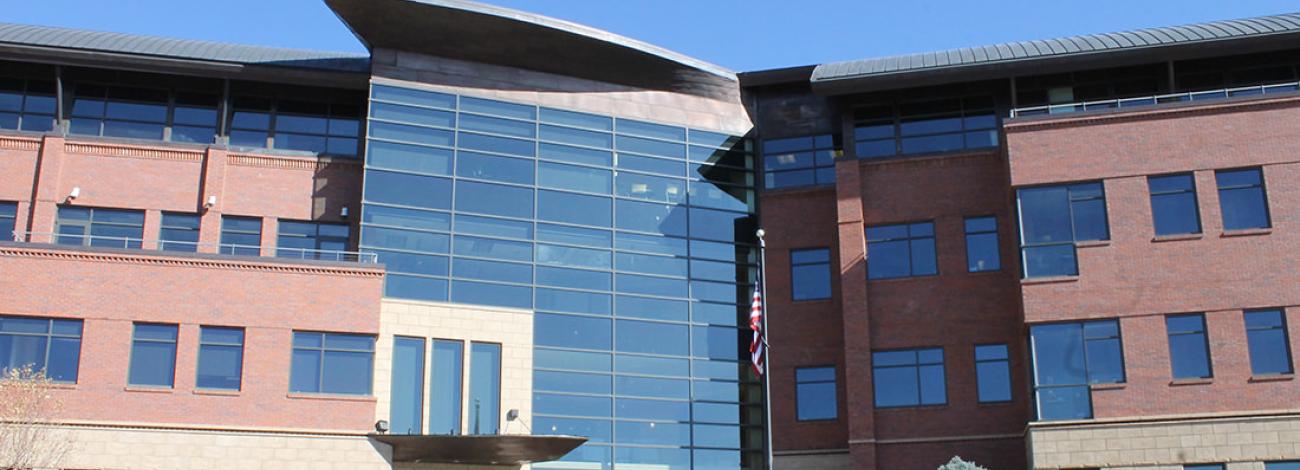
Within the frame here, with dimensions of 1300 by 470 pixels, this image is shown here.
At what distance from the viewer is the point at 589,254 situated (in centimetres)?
4138

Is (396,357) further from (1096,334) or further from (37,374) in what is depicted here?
(1096,334)

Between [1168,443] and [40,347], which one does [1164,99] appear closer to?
[1168,443]

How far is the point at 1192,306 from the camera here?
35.8 meters

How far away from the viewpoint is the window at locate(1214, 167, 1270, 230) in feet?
119

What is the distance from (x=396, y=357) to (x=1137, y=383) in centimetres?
1887

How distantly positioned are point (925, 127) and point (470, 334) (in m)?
15.2

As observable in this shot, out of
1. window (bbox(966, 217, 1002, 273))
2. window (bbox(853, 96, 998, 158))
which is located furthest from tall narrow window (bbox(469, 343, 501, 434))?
window (bbox(966, 217, 1002, 273))

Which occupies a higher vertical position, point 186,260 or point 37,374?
point 186,260

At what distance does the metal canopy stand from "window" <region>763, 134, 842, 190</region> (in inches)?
474

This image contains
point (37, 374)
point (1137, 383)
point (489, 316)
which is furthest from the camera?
point (489, 316)

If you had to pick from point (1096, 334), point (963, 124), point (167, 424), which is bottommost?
point (167, 424)

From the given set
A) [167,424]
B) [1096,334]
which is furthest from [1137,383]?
[167,424]

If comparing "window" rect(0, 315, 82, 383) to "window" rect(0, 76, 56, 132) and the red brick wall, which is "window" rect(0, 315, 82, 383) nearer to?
"window" rect(0, 76, 56, 132)

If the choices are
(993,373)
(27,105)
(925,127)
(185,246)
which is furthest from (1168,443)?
(27,105)
